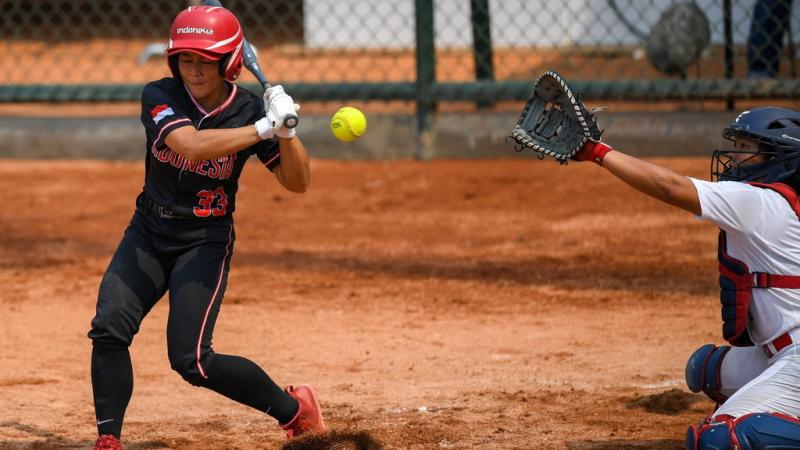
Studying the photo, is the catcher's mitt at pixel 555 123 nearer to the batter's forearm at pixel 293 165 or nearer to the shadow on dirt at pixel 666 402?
the batter's forearm at pixel 293 165

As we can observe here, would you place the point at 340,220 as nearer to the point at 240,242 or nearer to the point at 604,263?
the point at 240,242

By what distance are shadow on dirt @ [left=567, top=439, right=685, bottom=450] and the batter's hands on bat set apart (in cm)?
146

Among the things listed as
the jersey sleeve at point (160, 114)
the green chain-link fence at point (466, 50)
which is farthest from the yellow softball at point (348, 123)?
the green chain-link fence at point (466, 50)

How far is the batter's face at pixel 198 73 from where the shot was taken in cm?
393

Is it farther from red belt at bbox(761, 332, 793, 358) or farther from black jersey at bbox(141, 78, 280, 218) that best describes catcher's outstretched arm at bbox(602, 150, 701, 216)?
black jersey at bbox(141, 78, 280, 218)

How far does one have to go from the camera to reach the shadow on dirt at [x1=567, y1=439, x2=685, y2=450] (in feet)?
13.5

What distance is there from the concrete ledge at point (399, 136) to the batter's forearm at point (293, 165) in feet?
16.4

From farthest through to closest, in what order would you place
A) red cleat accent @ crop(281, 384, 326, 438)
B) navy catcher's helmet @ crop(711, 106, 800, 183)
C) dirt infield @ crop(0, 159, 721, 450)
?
dirt infield @ crop(0, 159, 721, 450) < red cleat accent @ crop(281, 384, 326, 438) < navy catcher's helmet @ crop(711, 106, 800, 183)

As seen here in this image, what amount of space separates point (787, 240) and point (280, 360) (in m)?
2.49

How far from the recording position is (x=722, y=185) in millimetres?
3580

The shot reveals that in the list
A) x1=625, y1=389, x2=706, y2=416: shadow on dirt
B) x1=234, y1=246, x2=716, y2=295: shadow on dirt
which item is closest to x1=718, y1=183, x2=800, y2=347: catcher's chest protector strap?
x1=625, y1=389, x2=706, y2=416: shadow on dirt

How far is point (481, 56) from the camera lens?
9.35 m

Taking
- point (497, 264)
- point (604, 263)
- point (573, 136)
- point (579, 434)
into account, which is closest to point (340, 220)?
point (497, 264)

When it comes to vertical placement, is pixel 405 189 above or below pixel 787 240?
below
